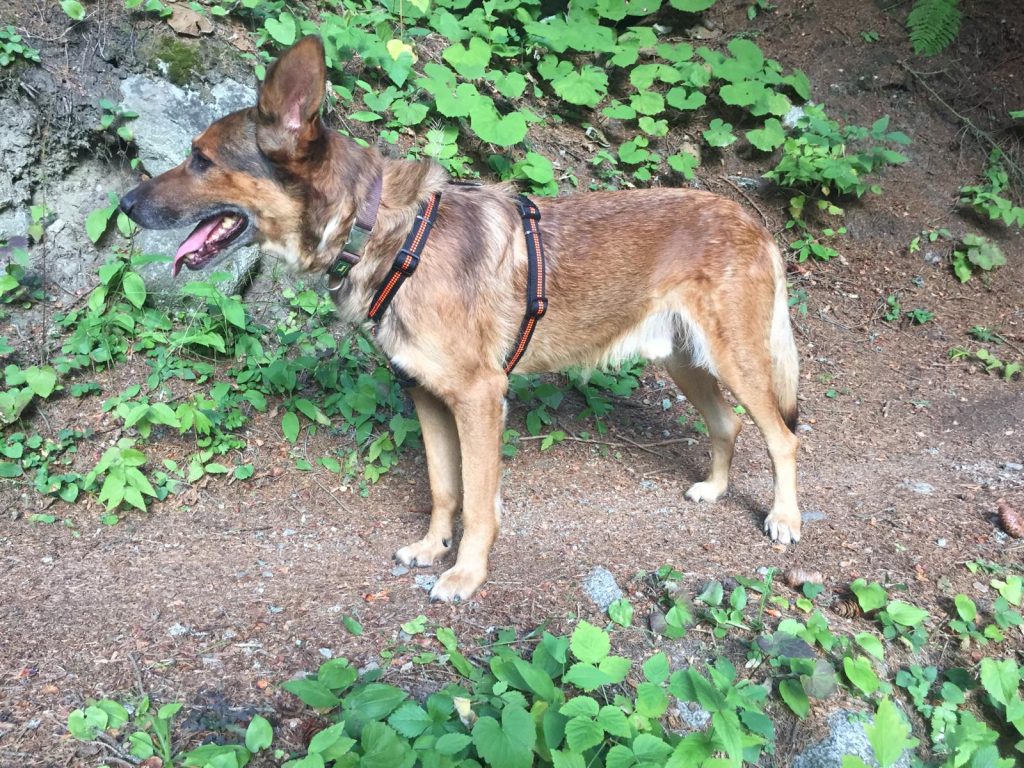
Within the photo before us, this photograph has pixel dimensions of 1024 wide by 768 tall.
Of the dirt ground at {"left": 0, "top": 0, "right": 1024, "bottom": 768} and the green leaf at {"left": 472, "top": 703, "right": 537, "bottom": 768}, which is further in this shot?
the dirt ground at {"left": 0, "top": 0, "right": 1024, "bottom": 768}

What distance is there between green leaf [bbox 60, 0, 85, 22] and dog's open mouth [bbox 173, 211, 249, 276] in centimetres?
309

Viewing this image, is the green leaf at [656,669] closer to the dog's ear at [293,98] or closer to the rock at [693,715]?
the rock at [693,715]

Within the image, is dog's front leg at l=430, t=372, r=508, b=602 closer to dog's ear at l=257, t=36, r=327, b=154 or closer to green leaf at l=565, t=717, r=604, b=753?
green leaf at l=565, t=717, r=604, b=753

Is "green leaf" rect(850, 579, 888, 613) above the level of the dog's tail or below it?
below

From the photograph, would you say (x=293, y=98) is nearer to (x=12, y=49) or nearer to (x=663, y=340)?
(x=663, y=340)

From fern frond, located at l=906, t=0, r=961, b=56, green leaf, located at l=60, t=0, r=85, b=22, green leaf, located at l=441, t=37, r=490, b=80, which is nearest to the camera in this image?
green leaf, located at l=60, t=0, r=85, b=22

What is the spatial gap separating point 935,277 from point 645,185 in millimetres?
3090

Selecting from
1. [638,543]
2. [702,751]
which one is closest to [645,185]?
[638,543]

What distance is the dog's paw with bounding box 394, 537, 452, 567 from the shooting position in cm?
389

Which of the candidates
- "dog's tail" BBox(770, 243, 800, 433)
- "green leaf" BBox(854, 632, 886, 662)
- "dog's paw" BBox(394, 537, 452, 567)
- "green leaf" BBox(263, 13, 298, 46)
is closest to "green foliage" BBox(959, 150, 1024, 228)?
"dog's tail" BBox(770, 243, 800, 433)

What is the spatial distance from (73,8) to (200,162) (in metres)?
3.01

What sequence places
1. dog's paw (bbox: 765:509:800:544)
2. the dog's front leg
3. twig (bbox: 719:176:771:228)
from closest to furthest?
the dog's front leg < dog's paw (bbox: 765:509:800:544) < twig (bbox: 719:176:771:228)

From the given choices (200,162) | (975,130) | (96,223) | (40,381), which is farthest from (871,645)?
(975,130)

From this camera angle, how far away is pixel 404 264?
10.8 ft
